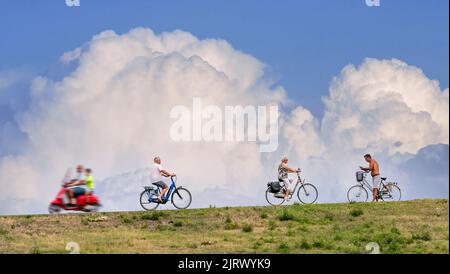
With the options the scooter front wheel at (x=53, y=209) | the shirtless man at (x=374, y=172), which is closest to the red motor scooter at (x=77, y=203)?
the scooter front wheel at (x=53, y=209)

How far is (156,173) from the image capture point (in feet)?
104

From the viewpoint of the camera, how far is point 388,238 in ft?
87.1

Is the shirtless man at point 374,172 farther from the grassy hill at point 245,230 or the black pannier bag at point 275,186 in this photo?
the black pannier bag at point 275,186

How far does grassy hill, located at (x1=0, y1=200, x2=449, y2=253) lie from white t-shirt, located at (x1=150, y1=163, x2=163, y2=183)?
143 cm

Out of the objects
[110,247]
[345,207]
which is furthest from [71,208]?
[345,207]

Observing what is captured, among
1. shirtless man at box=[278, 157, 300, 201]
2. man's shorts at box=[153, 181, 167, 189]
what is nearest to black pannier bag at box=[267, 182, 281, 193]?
shirtless man at box=[278, 157, 300, 201]

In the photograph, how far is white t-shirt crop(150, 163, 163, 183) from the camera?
3145cm

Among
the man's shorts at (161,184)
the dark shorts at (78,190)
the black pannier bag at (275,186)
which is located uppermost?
the black pannier bag at (275,186)

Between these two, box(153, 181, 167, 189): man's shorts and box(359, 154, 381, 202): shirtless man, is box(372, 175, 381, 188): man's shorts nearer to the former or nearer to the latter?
box(359, 154, 381, 202): shirtless man

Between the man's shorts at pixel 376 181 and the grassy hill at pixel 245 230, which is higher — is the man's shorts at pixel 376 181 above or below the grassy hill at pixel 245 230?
above

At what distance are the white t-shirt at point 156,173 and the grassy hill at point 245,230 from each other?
1428 mm

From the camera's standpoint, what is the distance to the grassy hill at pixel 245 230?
25391 mm
